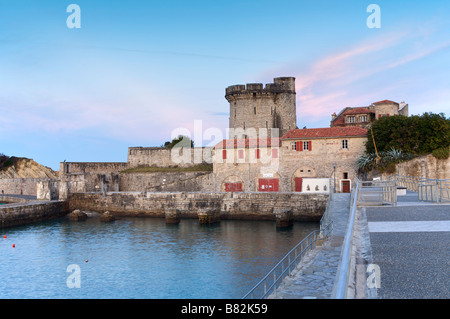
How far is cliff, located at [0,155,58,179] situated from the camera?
188 ft

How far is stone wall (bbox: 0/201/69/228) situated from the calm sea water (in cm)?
120

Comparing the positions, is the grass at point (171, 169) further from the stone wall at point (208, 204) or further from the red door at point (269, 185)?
the stone wall at point (208, 204)

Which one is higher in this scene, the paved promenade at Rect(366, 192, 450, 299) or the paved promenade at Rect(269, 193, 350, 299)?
the paved promenade at Rect(366, 192, 450, 299)

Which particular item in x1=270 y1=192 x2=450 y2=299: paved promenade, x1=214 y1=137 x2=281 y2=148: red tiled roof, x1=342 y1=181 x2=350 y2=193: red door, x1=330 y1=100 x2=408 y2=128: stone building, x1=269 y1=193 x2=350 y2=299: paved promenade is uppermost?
x1=330 y1=100 x2=408 y2=128: stone building

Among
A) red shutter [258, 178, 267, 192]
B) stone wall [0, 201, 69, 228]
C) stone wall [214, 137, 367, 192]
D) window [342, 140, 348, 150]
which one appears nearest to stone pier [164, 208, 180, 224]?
stone wall [214, 137, 367, 192]

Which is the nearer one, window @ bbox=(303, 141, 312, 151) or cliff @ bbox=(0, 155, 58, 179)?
window @ bbox=(303, 141, 312, 151)

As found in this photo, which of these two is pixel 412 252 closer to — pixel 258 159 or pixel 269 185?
pixel 269 185

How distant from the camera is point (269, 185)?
39.9 m

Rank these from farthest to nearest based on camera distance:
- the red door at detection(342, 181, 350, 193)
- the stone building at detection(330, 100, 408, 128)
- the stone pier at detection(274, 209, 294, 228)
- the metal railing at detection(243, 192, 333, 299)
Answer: the stone building at detection(330, 100, 408, 128)
the red door at detection(342, 181, 350, 193)
the stone pier at detection(274, 209, 294, 228)
the metal railing at detection(243, 192, 333, 299)

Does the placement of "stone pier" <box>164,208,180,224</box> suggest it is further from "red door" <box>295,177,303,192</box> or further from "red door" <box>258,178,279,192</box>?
"red door" <box>295,177,303,192</box>

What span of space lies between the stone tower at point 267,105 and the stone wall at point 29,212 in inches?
884

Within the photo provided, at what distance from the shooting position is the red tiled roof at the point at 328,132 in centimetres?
3810

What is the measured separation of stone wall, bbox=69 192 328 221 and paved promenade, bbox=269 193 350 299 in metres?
18.3

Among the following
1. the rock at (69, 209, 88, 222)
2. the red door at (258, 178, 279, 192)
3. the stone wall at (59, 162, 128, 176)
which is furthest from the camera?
the stone wall at (59, 162, 128, 176)
